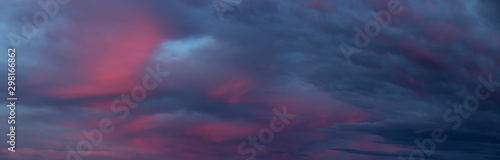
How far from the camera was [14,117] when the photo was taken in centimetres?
2030

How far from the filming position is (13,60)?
20188mm

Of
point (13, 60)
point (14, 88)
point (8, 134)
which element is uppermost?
point (13, 60)

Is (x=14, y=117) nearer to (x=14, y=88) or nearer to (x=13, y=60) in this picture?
(x=14, y=88)

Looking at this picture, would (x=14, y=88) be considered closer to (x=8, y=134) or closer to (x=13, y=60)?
(x=13, y=60)

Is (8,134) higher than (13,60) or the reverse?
the reverse

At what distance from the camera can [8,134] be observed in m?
20.3

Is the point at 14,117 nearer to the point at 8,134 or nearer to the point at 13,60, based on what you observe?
the point at 8,134

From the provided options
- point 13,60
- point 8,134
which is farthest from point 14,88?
point 8,134

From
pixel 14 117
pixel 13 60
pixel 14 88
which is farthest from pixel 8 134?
pixel 13 60

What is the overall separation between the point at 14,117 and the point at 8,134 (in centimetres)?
142

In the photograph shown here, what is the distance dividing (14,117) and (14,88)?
2.24 m

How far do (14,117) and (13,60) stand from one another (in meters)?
4.40

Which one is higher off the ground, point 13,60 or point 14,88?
point 13,60
